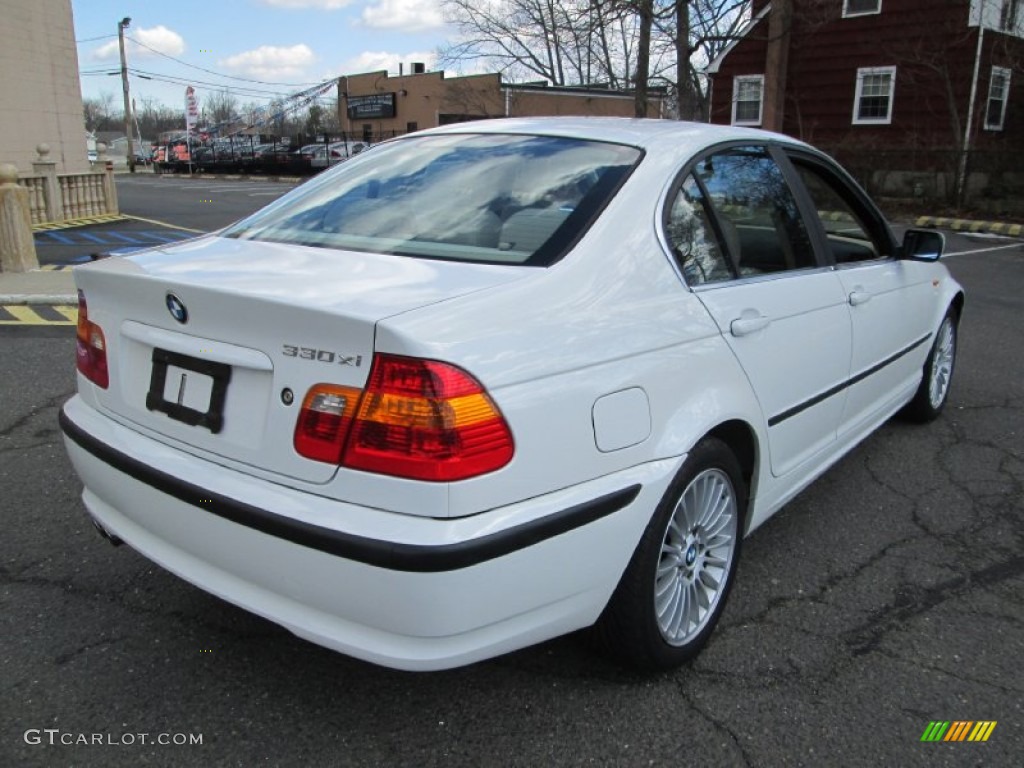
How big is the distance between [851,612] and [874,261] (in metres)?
1.70

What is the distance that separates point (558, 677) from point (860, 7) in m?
24.8

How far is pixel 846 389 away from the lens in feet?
11.1

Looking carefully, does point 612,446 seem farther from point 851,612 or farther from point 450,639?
point 851,612

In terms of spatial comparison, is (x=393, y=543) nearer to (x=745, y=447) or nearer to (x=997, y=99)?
(x=745, y=447)

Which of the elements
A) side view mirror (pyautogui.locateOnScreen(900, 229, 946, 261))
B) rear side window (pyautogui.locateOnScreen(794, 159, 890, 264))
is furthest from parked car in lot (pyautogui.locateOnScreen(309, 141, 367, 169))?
side view mirror (pyautogui.locateOnScreen(900, 229, 946, 261))

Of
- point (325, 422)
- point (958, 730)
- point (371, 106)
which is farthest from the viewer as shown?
point (371, 106)

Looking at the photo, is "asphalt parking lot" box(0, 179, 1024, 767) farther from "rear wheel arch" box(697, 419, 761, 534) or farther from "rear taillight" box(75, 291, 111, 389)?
"rear taillight" box(75, 291, 111, 389)

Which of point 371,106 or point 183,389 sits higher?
point 371,106

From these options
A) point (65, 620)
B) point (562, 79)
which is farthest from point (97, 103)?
point (65, 620)

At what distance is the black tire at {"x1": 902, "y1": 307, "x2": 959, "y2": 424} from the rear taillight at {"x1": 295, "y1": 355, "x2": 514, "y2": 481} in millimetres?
3567

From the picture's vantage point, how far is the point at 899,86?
22.1m

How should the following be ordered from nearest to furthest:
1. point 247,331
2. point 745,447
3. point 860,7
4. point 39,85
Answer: point 247,331 → point 745,447 → point 39,85 → point 860,7

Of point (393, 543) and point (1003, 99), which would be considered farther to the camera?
point (1003, 99)

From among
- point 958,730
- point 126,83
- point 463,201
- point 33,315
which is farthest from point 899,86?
point 126,83
